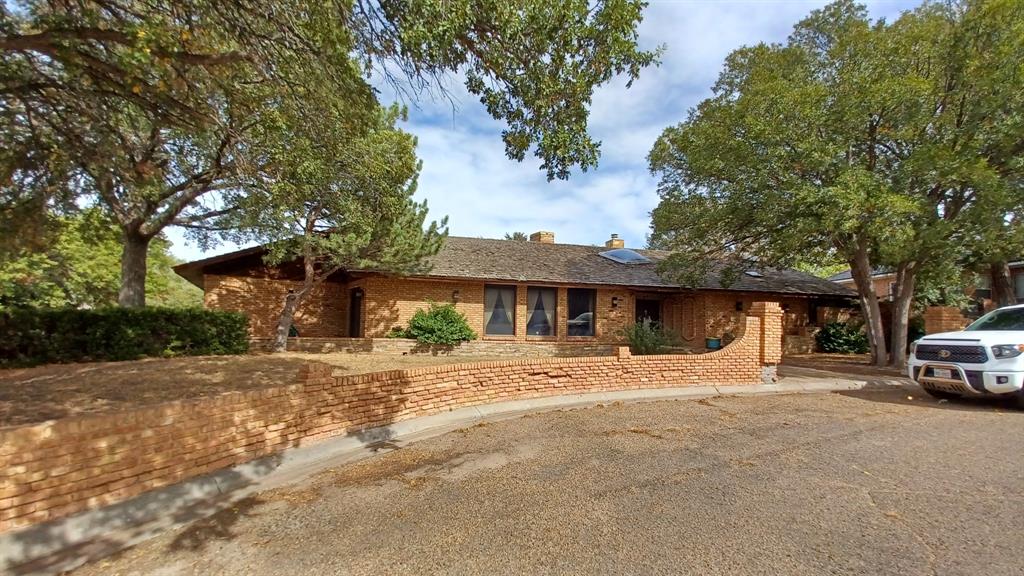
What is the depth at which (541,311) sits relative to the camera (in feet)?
56.5

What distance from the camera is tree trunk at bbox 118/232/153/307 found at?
1408cm

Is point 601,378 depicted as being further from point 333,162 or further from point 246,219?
point 246,219

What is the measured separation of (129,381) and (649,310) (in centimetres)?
1556

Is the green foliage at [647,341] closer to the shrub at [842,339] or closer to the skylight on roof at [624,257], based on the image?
the skylight on roof at [624,257]

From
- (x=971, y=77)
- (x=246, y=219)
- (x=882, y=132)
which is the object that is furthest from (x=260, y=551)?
(x=971, y=77)

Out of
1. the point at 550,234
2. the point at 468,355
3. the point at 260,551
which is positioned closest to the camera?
the point at 260,551

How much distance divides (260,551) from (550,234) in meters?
21.4

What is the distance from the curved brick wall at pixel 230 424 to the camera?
3.68 meters

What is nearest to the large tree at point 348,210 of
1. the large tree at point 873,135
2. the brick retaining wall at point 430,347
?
the brick retaining wall at point 430,347

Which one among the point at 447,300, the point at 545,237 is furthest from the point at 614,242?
the point at 447,300

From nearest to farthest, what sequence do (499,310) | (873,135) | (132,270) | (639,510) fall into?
(639,510) < (873,135) < (132,270) < (499,310)

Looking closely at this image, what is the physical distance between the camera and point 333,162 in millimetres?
8320

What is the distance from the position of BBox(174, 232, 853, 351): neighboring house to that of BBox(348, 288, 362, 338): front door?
0.04 meters

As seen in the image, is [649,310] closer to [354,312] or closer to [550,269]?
[550,269]
